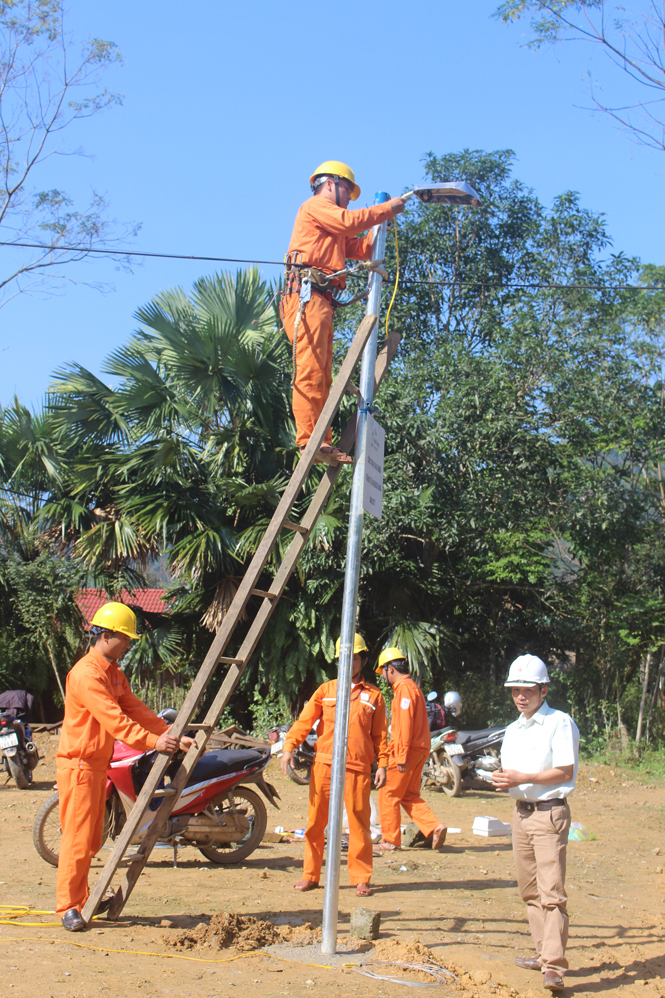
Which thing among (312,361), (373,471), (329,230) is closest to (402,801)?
(373,471)

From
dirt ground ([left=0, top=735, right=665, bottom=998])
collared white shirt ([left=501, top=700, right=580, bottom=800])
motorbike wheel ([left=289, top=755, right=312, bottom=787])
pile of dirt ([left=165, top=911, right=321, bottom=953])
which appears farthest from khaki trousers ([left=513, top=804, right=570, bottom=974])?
motorbike wheel ([left=289, top=755, right=312, bottom=787])

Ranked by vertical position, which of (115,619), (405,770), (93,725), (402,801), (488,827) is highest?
(115,619)

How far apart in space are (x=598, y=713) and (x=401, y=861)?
8.52m

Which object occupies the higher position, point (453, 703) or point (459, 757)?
point (453, 703)

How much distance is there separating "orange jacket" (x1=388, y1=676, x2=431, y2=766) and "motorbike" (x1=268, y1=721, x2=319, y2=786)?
2.85 metres

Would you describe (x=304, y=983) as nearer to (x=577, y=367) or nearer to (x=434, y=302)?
(x=577, y=367)

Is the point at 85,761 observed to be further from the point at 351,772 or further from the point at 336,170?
the point at 336,170

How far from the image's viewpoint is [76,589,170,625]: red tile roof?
15.5 metres

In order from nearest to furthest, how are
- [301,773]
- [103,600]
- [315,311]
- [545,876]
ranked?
[545,876] → [315,311] → [301,773] → [103,600]

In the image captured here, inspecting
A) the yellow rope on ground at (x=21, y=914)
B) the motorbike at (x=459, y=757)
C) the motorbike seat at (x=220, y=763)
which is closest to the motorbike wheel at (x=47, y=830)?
the motorbike seat at (x=220, y=763)

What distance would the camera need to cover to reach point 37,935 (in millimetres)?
4973

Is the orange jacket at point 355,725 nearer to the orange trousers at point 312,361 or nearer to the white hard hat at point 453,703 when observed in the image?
the orange trousers at point 312,361

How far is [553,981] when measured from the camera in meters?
4.38

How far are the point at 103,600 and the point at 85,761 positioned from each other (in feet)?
49.5
